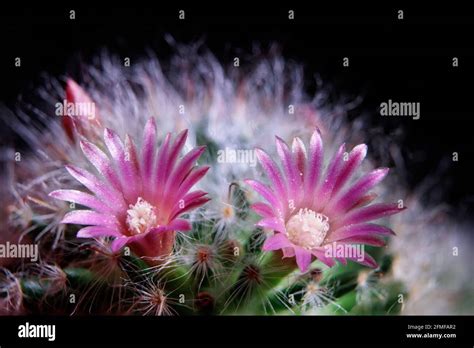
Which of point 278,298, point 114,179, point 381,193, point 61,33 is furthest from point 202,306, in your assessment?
point 61,33

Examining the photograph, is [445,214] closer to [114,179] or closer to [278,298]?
[278,298]

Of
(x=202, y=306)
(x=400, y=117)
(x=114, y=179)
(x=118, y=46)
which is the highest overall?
(x=118, y=46)

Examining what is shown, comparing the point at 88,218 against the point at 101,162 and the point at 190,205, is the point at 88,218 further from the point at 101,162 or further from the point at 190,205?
the point at 190,205

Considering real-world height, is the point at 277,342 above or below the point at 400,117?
below

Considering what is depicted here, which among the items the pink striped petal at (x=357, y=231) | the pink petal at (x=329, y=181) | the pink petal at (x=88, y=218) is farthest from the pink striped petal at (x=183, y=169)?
the pink striped petal at (x=357, y=231)

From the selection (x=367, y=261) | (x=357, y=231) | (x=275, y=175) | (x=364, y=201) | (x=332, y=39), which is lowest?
(x=367, y=261)

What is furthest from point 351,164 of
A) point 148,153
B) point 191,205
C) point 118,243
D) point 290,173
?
point 118,243

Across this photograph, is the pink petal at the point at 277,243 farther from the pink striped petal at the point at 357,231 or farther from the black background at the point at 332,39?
the black background at the point at 332,39

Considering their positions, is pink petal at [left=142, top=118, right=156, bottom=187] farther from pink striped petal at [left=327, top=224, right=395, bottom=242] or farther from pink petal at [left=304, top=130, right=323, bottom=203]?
pink striped petal at [left=327, top=224, right=395, bottom=242]
